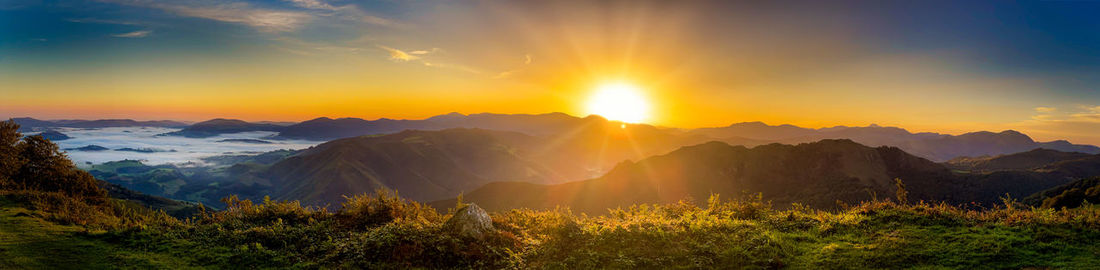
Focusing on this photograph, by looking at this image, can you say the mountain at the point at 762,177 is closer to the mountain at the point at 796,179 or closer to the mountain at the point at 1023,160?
the mountain at the point at 796,179

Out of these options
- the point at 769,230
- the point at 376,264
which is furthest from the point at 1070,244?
the point at 376,264

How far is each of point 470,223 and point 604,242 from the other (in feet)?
11.5

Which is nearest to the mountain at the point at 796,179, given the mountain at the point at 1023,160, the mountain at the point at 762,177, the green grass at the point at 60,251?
the mountain at the point at 762,177

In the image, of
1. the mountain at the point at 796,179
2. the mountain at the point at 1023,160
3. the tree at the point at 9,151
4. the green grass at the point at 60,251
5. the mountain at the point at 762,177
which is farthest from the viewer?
the mountain at the point at 1023,160

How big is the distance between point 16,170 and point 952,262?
85.7ft

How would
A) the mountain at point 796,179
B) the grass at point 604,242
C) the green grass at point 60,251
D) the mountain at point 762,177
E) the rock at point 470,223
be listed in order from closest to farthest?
the green grass at point 60,251, the grass at point 604,242, the rock at point 470,223, the mountain at point 796,179, the mountain at point 762,177

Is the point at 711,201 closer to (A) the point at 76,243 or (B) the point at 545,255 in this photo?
(B) the point at 545,255

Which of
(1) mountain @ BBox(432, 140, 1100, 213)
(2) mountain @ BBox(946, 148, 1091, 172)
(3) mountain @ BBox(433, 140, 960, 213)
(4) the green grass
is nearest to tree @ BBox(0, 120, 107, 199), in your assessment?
(4) the green grass

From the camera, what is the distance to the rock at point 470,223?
36.0 feet

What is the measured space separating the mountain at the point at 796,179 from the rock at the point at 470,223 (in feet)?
235

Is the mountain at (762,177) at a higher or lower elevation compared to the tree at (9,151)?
lower

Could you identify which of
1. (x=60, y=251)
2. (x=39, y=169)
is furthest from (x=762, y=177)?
(x=60, y=251)

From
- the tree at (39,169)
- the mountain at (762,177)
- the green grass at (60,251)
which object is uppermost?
the tree at (39,169)

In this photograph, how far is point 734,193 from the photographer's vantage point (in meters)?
88.4
